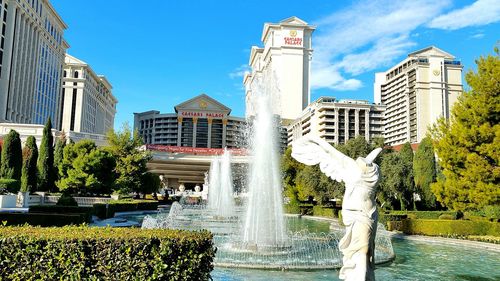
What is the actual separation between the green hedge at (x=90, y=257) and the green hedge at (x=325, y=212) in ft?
92.8

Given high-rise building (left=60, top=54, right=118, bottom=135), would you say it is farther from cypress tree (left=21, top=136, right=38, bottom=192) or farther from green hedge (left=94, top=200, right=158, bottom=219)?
green hedge (left=94, top=200, right=158, bottom=219)

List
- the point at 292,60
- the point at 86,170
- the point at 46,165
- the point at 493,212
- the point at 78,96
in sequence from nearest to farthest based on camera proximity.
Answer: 1. the point at 493,212
2. the point at 86,170
3. the point at 46,165
4. the point at 78,96
5. the point at 292,60

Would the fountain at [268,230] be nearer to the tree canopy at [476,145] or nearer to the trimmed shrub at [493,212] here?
the tree canopy at [476,145]

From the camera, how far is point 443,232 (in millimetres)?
21219

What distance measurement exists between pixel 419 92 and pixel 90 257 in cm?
12183

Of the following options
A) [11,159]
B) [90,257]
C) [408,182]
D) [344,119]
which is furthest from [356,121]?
[90,257]

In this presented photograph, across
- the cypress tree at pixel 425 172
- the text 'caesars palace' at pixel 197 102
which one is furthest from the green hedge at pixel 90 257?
the text 'caesars palace' at pixel 197 102

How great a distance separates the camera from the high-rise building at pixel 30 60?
229 ft

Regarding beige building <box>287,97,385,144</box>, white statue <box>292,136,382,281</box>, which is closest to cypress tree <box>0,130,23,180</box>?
white statue <box>292,136,382,281</box>

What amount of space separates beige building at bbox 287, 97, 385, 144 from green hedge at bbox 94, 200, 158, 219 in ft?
241

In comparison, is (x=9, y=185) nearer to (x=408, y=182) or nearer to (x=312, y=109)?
(x=408, y=182)

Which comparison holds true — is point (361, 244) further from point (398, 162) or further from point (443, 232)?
point (398, 162)

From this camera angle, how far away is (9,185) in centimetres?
3219

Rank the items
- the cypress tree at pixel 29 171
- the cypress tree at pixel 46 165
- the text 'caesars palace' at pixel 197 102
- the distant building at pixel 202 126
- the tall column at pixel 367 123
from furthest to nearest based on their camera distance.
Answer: the distant building at pixel 202 126 < the tall column at pixel 367 123 < the text 'caesars palace' at pixel 197 102 < the cypress tree at pixel 46 165 < the cypress tree at pixel 29 171
